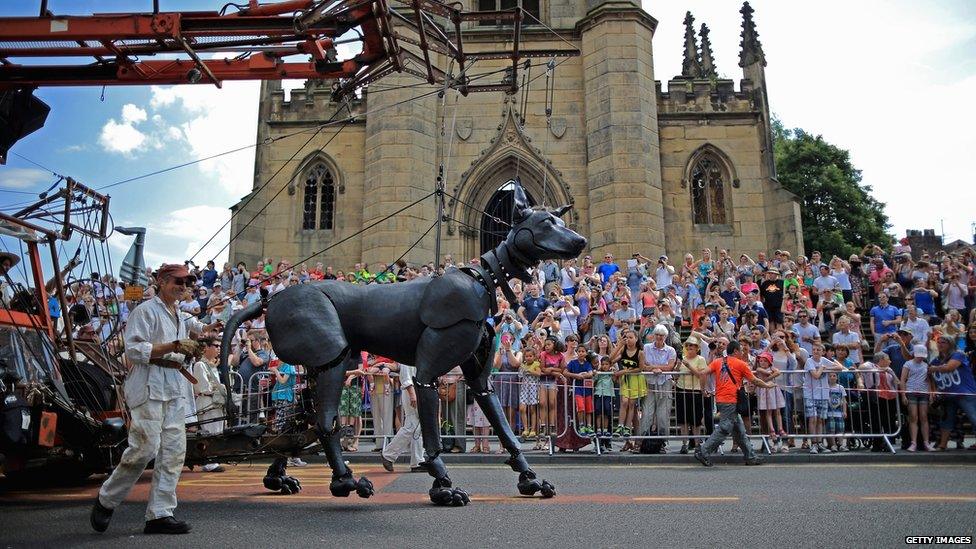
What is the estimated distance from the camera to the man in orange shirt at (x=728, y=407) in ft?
33.1

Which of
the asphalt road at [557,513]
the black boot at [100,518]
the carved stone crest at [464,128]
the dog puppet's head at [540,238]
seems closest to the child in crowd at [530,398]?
the asphalt road at [557,513]

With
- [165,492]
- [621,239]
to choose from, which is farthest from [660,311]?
[165,492]

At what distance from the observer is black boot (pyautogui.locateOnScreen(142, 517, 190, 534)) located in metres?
5.02

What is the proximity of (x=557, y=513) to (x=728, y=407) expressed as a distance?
541 cm

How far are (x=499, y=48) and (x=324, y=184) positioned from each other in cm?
756

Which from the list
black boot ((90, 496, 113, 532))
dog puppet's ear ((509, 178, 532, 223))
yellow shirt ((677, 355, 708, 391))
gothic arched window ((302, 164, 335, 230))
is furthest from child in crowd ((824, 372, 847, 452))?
gothic arched window ((302, 164, 335, 230))

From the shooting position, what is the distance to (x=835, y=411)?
11336 mm

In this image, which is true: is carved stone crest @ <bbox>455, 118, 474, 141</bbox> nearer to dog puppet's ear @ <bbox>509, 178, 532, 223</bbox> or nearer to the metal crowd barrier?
the metal crowd barrier

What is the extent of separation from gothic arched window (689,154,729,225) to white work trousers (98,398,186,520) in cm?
2055

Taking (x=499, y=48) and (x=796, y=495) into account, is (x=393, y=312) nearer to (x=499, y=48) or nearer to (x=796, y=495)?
(x=796, y=495)

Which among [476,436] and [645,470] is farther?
[476,436]

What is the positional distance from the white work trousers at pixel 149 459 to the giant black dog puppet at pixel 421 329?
0.86 meters

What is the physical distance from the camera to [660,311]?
14297 mm

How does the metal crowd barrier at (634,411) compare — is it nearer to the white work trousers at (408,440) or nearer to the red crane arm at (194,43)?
the white work trousers at (408,440)
